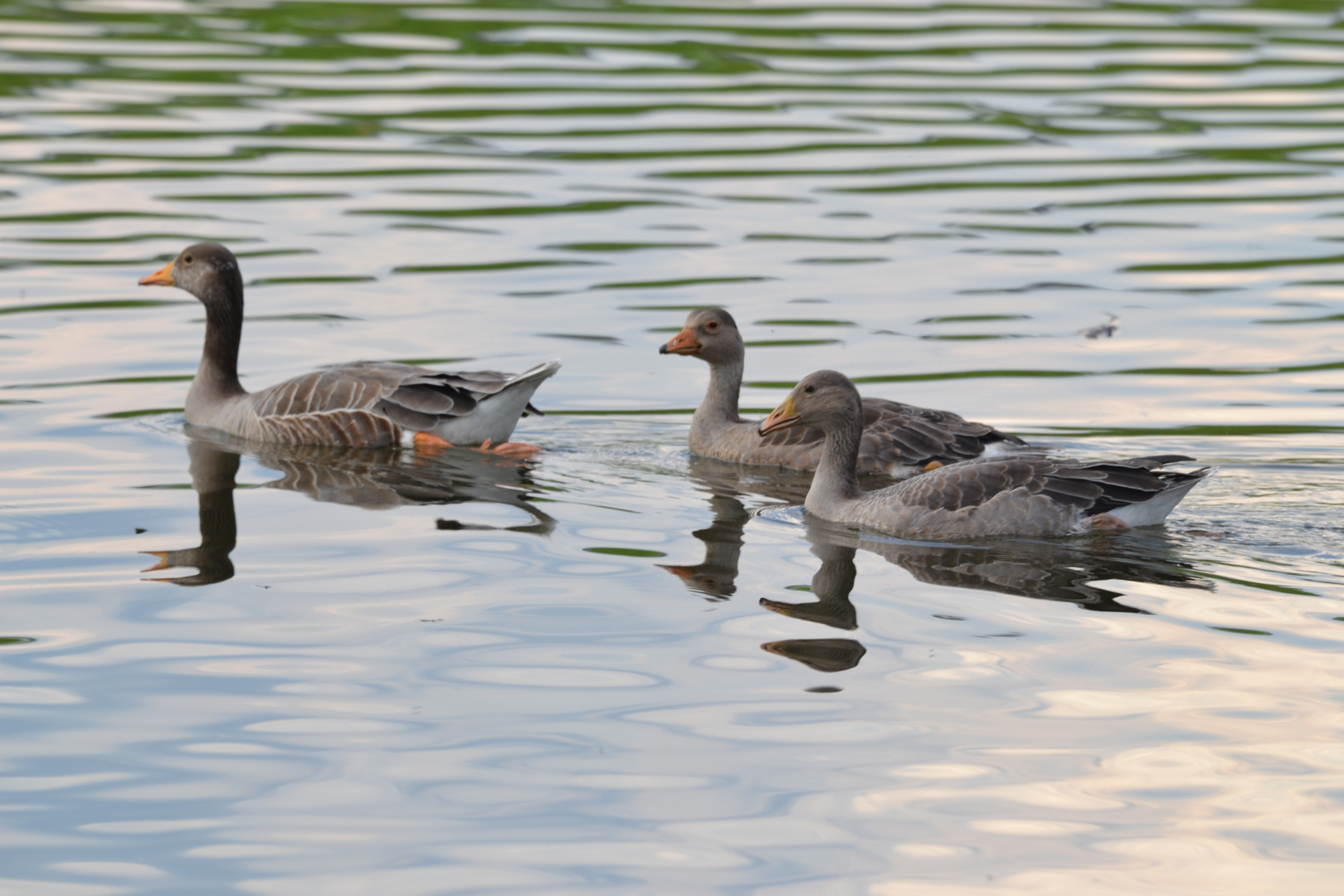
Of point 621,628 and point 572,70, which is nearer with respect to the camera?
point 621,628

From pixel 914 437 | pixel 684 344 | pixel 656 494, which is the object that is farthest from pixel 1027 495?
pixel 684 344

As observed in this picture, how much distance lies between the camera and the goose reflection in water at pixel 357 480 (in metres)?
12.0

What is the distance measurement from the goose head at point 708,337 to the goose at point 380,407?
134 centimetres

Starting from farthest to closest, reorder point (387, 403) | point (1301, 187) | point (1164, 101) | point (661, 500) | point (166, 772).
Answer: point (1164, 101) → point (1301, 187) → point (387, 403) → point (661, 500) → point (166, 772)

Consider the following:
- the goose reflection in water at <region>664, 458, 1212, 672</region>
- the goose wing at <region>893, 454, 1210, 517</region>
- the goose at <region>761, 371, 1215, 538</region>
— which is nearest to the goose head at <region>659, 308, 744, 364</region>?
the goose reflection in water at <region>664, 458, 1212, 672</region>

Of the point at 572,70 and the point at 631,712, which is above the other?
the point at 572,70

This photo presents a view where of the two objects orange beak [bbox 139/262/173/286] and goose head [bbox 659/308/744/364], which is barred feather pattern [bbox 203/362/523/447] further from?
orange beak [bbox 139/262/173/286]

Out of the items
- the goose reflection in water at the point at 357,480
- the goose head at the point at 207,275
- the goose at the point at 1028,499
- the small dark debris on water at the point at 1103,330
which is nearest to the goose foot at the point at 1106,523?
the goose at the point at 1028,499

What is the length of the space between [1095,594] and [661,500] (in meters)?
3.60

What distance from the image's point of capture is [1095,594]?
1054 cm

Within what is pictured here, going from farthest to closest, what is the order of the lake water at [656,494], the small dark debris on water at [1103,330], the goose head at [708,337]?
the small dark debris on water at [1103,330]
the goose head at [708,337]
the lake water at [656,494]

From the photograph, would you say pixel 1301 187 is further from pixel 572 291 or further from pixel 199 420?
pixel 199 420

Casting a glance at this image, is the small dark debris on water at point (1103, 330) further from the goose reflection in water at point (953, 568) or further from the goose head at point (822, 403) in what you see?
the goose reflection in water at point (953, 568)

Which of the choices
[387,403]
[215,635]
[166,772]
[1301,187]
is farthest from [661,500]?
[1301,187]
